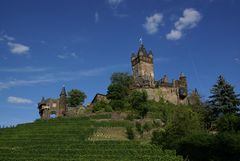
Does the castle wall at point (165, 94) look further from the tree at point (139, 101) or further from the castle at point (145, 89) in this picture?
the tree at point (139, 101)

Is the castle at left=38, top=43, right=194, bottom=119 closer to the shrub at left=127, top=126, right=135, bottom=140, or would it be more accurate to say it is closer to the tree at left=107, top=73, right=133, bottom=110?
the tree at left=107, top=73, right=133, bottom=110

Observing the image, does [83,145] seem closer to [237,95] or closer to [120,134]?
[120,134]

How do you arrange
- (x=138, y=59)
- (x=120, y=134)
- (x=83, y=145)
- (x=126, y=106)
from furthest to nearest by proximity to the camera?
(x=138, y=59)
(x=126, y=106)
(x=120, y=134)
(x=83, y=145)

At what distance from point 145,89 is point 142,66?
9.65 meters

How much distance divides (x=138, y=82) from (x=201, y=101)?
530 inches

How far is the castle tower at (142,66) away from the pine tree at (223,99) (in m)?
22.0

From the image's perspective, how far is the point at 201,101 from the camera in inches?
2591

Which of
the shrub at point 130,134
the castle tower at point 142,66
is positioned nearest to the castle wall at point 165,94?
the castle tower at point 142,66

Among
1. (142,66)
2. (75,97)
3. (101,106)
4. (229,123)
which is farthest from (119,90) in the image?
(229,123)

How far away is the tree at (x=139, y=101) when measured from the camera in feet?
197

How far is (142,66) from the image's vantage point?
77.4 meters

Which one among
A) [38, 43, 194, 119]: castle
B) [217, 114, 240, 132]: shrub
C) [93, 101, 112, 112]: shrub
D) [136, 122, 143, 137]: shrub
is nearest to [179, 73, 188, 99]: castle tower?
[38, 43, 194, 119]: castle

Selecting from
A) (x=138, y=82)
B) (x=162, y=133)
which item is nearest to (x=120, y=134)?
(x=162, y=133)

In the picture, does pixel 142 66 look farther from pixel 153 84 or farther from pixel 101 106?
pixel 101 106
